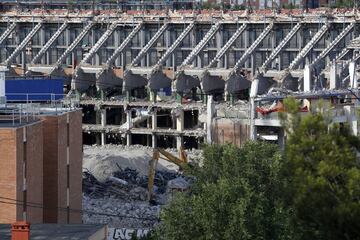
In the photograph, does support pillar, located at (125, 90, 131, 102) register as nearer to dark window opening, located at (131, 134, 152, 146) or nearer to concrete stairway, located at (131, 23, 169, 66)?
concrete stairway, located at (131, 23, 169, 66)

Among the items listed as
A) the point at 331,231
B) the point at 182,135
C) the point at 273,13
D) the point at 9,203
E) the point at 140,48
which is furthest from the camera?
the point at 140,48

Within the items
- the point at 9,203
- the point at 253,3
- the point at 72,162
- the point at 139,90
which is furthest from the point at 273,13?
the point at 9,203

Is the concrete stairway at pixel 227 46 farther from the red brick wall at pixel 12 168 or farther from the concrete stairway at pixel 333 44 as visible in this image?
the red brick wall at pixel 12 168

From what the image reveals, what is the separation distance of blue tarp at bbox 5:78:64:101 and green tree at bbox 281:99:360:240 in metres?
12.8

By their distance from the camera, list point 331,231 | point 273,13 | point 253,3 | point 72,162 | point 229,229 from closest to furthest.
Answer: point 331,231 → point 229,229 → point 72,162 → point 273,13 → point 253,3

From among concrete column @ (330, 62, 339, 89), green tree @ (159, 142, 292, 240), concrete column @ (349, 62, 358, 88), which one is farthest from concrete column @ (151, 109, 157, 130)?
green tree @ (159, 142, 292, 240)

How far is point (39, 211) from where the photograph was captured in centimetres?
2334

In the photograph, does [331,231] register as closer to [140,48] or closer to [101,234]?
[101,234]

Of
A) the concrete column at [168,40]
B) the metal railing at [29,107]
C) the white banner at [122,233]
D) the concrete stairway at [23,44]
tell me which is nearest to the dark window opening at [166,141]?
the concrete column at [168,40]

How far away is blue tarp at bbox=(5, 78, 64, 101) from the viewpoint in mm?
27734

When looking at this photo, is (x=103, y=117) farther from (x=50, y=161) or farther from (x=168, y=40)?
(x=50, y=161)

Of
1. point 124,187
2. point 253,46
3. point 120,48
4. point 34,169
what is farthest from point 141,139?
point 34,169

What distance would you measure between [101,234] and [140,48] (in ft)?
121

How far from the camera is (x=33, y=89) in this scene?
28094mm
